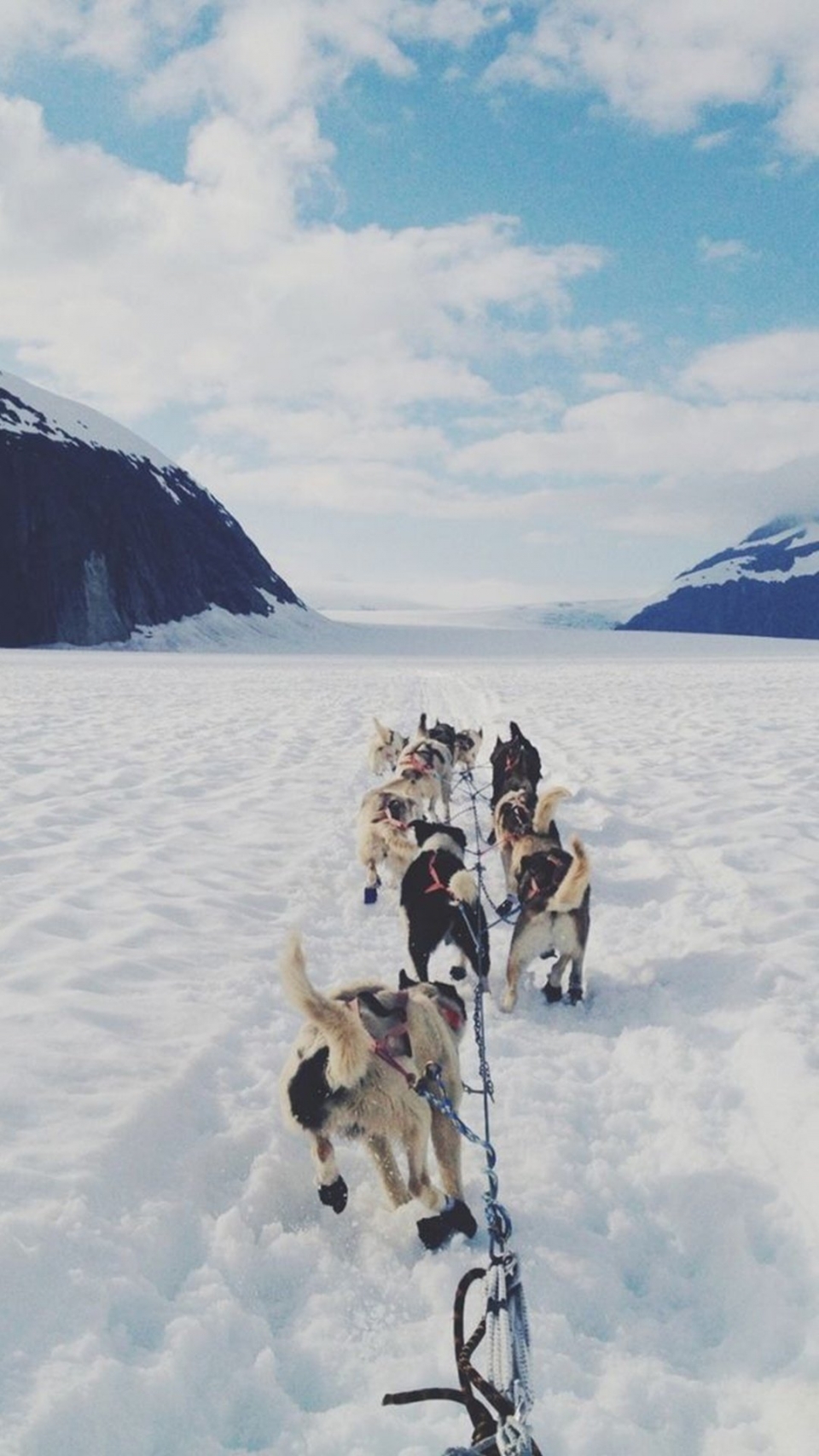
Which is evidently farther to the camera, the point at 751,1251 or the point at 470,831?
the point at 470,831

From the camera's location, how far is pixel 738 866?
5781 millimetres

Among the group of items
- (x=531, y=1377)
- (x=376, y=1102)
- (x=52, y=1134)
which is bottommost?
(x=531, y=1377)

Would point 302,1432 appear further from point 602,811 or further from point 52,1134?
point 602,811

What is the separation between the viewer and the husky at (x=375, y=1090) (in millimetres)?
2441

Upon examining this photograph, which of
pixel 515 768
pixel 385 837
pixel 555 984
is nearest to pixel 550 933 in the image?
pixel 555 984

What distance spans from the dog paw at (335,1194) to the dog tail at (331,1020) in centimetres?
41

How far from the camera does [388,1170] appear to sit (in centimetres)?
270

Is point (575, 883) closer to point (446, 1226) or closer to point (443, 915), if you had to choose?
point (443, 915)

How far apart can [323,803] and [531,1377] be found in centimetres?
659

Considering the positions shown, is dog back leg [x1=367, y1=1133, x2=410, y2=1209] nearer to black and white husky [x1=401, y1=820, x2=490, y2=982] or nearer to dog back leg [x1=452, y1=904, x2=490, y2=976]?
black and white husky [x1=401, y1=820, x2=490, y2=982]

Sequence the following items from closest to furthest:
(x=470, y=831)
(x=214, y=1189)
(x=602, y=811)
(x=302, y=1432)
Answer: (x=302, y=1432)
(x=214, y=1189)
(x=602, y=811)
(x=470, y=831)

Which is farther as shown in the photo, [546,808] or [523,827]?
[523,827]

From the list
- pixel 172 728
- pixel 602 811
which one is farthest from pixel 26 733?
pixel 602 811

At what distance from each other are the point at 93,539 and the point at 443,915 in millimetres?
64377
